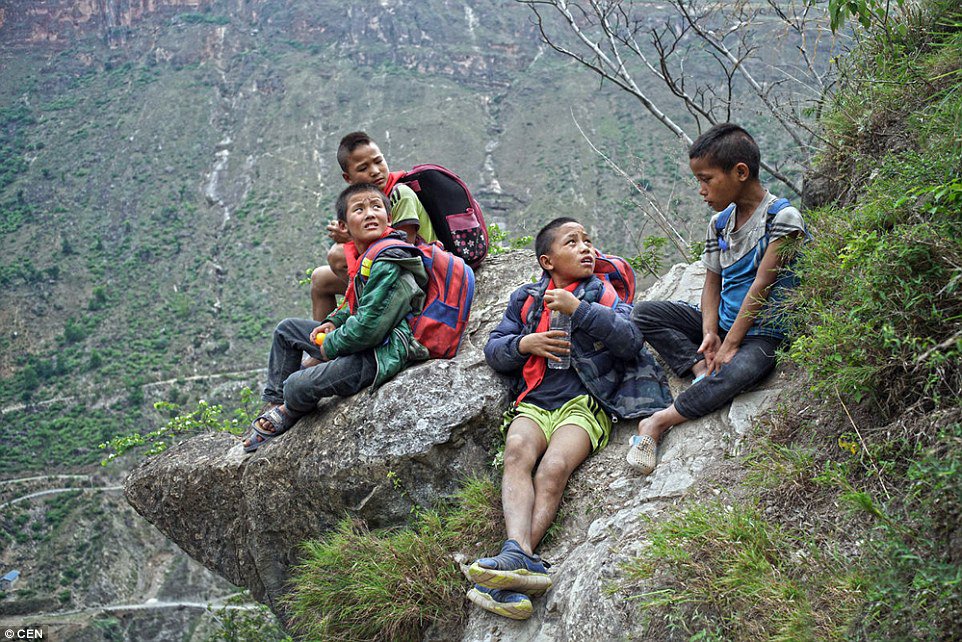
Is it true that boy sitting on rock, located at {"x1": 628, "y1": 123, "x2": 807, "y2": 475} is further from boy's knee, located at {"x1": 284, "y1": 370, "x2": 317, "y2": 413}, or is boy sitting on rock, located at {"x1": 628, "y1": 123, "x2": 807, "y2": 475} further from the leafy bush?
boy's knee, located at {"x1": 284, "y1": 370, "x2": 317, "y2": 413}

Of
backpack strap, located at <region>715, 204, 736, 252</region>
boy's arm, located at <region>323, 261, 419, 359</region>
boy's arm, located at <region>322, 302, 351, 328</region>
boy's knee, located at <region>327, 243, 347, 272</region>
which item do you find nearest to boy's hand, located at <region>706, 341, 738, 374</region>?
backpack strap, located at <region>715, 204, 736, 252</region>

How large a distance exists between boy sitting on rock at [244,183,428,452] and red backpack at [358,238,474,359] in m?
0.07

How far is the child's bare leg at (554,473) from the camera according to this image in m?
3.34

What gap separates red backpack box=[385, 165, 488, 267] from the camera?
5254 mm

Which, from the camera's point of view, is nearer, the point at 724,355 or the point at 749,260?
the point at 724,355

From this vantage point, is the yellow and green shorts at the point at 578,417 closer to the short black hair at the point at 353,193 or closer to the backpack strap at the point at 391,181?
the short black hair at the point at 353,193

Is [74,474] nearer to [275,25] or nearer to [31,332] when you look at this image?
[31,332]

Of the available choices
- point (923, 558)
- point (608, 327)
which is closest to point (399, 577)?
point (608, 327)

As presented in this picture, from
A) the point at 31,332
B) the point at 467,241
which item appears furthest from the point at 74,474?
the point at 467,241

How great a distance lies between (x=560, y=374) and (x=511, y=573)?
1235 mm

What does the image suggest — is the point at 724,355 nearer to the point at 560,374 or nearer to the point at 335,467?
the point at 560,374

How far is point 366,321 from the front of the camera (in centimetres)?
A: 416

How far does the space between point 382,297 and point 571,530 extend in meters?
1.73

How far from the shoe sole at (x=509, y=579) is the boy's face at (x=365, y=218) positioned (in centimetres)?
227
